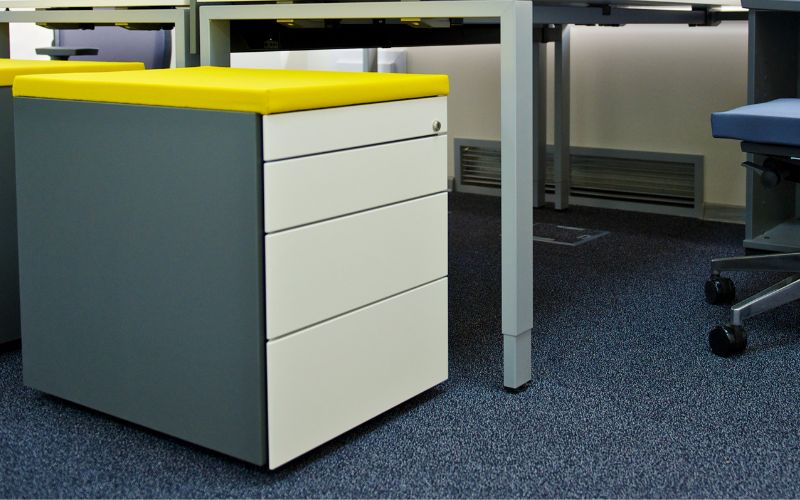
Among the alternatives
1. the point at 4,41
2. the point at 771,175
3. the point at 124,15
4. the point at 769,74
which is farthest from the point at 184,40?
the point at 769,74

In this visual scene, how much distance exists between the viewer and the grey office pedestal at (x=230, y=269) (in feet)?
3.86

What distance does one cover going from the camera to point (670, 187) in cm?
310

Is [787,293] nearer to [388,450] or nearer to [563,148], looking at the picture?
[388,450]

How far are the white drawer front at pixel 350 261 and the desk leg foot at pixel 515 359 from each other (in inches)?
6.0

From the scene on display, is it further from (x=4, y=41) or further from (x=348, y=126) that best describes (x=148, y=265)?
(x=4, y=41)

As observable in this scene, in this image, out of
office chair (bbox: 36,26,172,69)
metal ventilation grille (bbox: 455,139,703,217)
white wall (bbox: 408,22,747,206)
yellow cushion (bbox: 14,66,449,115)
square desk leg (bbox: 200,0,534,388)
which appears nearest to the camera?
yellow cushion (bbox: 14,66,449,115)

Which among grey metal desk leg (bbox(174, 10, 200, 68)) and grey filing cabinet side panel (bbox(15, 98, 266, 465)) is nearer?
grey filing cabinet side panel (bbox(15, 98, 266, 465))

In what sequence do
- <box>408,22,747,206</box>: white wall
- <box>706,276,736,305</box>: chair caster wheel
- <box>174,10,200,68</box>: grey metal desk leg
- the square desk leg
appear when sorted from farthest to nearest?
<box>408,22,747,206</box>: white wall, <box>706,276,736,305</box>: chair caster wheel, <box>174,10,200,68</box>: grey metal desk leg, the square desk leg

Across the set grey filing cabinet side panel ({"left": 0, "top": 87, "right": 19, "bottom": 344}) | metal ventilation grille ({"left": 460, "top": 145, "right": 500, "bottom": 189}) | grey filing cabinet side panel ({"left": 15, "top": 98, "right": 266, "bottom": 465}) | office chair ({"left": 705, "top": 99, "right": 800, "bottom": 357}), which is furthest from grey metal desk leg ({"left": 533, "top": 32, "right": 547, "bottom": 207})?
grey filing cabinet side panel ({"left": 15, "top": 98, "right": 266, "bottom": 465})

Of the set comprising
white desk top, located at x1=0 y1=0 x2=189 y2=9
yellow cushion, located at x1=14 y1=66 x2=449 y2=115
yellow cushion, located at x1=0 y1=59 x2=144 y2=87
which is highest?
white desk top, located at x1=0 y1=0 x2=189 y2=9

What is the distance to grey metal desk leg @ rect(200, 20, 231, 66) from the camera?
5.57ft

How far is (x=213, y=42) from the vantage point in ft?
5.57

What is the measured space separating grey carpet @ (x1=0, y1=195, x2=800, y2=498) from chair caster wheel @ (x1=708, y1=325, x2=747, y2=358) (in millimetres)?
19

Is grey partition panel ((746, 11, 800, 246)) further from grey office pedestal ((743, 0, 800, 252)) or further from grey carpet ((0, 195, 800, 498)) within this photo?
grey carpet ((0, 195, 800, 498))
